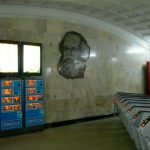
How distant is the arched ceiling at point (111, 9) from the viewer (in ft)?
21.4

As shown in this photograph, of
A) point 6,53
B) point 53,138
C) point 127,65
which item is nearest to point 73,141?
point 53,138

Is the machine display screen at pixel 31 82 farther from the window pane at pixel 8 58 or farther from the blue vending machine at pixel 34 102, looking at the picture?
the window pane at pixel 8 58

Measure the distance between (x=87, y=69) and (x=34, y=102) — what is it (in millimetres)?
2431

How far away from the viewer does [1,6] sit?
6359 mm

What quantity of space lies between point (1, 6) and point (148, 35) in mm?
5962

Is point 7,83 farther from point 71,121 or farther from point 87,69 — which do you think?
point 87,69

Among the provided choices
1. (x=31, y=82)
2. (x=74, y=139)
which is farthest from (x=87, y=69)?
(x=74, y=139)

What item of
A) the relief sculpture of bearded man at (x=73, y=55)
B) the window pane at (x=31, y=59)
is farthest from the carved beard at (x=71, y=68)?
the window pane at (x=31, y=59)

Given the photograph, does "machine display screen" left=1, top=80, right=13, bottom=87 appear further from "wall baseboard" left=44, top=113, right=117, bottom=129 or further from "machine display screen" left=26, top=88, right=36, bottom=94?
"wall baseboard" left=44, top=113, right=117, bottom=129

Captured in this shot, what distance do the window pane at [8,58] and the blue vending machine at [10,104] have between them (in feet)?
1.11

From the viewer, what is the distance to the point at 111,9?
23.8ft

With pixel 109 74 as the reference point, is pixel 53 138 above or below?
below

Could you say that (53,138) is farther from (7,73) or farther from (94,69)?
(94,69)

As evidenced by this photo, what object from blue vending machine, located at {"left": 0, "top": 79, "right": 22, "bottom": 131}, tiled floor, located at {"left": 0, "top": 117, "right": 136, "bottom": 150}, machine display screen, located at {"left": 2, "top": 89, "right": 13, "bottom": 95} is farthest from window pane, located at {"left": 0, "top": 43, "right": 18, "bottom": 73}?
tiled floor, located at {"left": 0, "top": 117, "right": 136, "bottom": 150}
